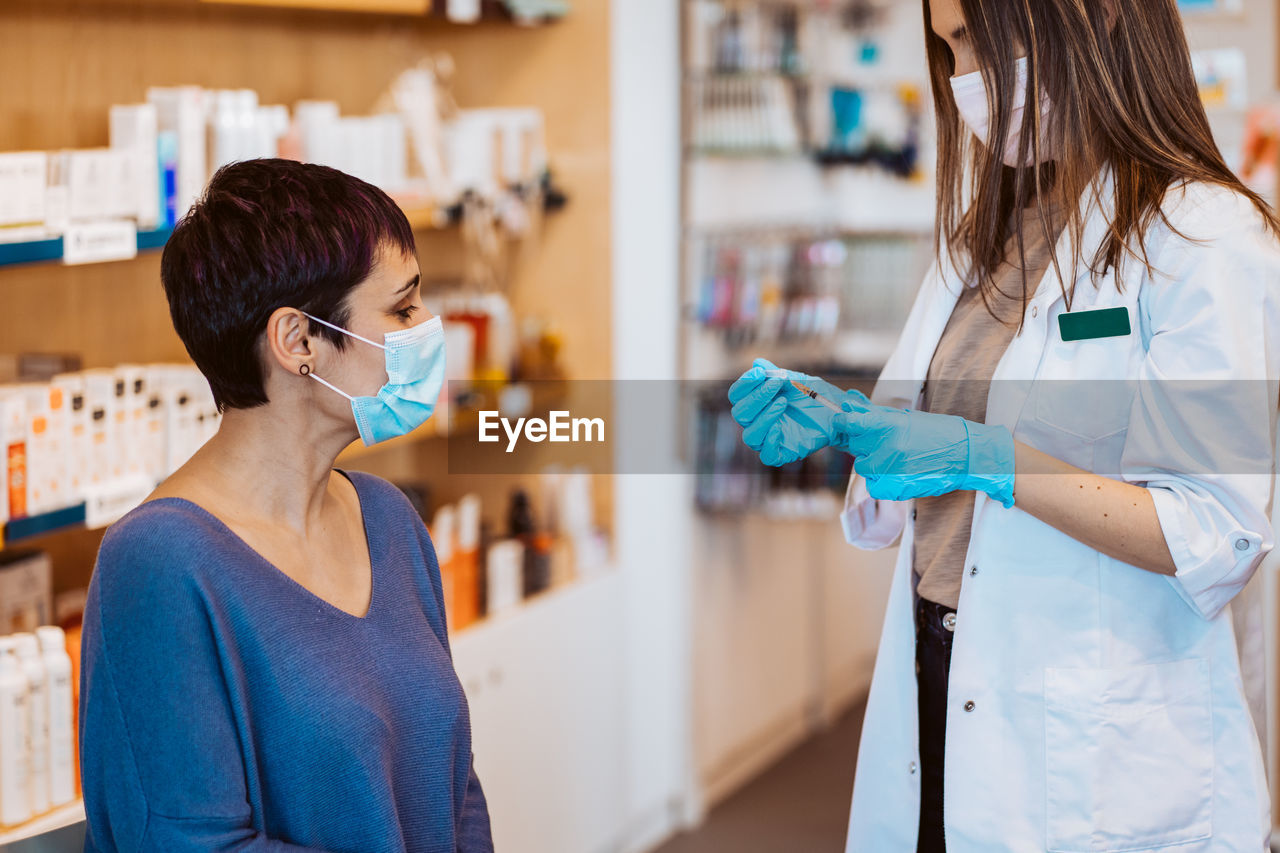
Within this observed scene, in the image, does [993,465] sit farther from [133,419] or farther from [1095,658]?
[133,419]

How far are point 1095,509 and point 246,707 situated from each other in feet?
3.29

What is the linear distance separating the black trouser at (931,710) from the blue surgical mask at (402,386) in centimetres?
75

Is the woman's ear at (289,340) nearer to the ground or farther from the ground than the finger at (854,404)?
farther from the ground

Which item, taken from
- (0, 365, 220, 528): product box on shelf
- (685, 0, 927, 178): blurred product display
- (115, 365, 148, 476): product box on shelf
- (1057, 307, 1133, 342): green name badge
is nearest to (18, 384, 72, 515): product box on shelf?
(0, 365, 220, 528): product box on shelf

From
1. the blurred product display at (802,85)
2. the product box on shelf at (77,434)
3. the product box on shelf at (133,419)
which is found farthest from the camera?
the blurred product display at (802,85)

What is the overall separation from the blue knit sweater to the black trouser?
2.14 feet

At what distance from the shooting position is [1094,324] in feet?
5.06

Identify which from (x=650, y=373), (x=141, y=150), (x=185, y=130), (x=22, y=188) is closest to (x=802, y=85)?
(x=650, y=373)

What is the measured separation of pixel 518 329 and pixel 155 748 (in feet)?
7.62

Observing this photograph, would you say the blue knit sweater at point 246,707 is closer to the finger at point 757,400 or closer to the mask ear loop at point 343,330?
the mask ear loop at point 343,330

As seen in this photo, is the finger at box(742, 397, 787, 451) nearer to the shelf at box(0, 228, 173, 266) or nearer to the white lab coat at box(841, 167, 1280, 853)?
the white lab coat at box(841, 167, 1280, 853)

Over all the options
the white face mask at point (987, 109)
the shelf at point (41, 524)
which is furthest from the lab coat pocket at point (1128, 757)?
A: the shelf at point (41, 524)

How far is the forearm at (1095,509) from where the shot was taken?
1480 mm

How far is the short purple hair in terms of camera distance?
1436 millimetres
